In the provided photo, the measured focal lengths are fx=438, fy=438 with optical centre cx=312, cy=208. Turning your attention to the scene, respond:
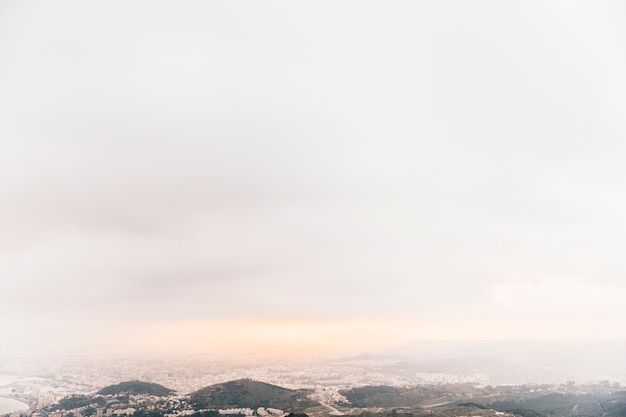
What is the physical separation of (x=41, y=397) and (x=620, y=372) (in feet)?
Result: 720

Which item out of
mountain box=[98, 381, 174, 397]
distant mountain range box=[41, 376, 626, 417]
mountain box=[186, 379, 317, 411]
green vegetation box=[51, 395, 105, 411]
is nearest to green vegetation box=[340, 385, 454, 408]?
distant mountain range box=[41, 376, 626, 417]

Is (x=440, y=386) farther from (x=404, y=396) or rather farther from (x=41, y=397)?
(x=41, y=397)

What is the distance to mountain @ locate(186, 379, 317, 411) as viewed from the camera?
100438mm

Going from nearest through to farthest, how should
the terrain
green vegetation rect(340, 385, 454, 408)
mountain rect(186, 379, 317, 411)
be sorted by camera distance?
the terrain < mountain rect(186, 379, 317, 411) < green vegetation rect(340, 385, 454, 408)

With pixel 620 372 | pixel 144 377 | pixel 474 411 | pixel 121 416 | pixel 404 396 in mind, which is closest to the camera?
pixel 474 411

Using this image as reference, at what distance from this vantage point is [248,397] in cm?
10800

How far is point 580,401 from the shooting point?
96000mm

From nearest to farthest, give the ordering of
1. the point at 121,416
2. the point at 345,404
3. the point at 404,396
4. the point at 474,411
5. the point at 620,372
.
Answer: the point at 474,411, the point at 121,416, the point at 345,404, the point at 404,396, the point at 620,372

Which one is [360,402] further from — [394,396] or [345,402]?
[394,396]

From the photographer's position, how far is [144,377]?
165m

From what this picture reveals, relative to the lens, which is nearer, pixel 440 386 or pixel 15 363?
pixel 440 386

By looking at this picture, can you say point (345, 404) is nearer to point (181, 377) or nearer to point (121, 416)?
point (121, 416)

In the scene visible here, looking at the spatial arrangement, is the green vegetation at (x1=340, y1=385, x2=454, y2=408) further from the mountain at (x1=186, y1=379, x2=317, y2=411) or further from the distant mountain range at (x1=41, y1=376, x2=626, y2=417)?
the mountain at (x1=186, y1=379, x2=317, y2=411)

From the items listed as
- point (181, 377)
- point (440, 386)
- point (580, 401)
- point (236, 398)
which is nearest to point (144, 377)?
point (181, 377)
